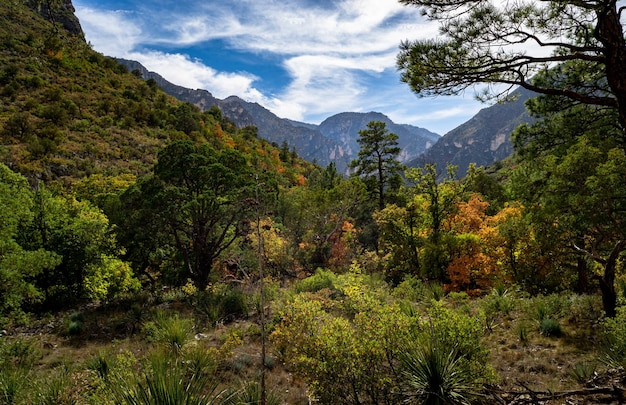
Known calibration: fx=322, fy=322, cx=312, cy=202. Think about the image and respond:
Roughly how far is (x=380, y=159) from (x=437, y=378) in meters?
20.5

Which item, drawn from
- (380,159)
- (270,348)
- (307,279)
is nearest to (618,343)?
(270,348)

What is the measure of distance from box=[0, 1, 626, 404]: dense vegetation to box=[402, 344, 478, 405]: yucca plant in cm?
3

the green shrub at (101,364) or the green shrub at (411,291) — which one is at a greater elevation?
the green shrub at (411,291)

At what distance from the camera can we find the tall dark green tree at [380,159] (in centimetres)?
2378

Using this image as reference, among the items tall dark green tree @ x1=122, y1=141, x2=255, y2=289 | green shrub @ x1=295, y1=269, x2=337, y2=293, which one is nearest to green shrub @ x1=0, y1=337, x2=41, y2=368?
tall dark green tree @ x1=122, y1=141, x2=255, y2=289

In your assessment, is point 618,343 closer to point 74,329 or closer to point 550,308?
point 550,308

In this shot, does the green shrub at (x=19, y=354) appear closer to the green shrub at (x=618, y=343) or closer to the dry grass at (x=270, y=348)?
the dry grass at (x=270, y=348)

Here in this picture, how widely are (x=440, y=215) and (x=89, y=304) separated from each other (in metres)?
16.3

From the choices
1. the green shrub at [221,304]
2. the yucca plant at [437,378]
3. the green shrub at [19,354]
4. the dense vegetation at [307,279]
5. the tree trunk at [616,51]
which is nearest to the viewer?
the tree trunk at [616,51]

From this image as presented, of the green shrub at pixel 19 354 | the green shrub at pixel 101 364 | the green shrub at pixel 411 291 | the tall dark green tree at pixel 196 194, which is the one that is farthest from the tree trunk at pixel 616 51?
the green shrub at pixel 19 354

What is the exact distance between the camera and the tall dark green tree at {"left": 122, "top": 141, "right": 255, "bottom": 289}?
42.3 ft

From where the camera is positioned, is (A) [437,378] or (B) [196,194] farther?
(B) [196,194]

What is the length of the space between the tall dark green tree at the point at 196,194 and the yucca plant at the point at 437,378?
912 centimetres

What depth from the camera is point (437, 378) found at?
4676mm
